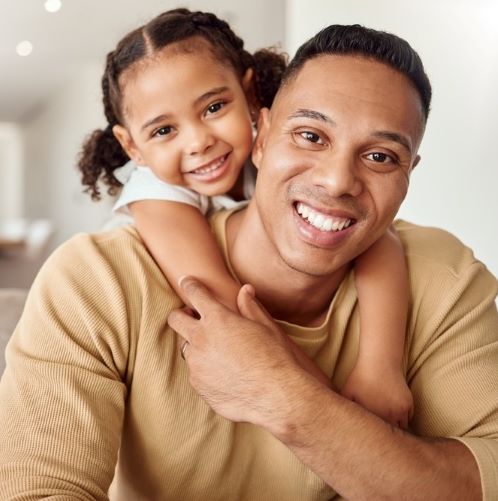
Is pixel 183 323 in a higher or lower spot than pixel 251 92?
lower

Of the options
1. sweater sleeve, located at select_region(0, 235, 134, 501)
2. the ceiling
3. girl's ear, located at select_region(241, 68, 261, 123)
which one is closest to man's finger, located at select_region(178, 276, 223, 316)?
sweater sleeve, located at select_region(0, 235, 134, 501)

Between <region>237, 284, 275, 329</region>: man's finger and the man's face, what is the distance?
0.40 ft

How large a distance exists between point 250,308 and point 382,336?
0.27m

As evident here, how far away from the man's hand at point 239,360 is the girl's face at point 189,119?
38cm

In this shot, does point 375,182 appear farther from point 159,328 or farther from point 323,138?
point 159,328

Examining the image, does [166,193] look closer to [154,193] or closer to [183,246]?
[154,193]

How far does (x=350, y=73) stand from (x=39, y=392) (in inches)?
31.6

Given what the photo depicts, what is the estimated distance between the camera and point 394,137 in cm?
137

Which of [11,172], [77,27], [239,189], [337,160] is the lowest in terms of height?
[11,172]

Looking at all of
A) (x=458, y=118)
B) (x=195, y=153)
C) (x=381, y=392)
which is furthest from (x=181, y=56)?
(x=458, y=118)

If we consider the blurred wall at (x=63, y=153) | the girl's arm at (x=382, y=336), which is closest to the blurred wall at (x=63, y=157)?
the blurred wall at (x=63, y=153)

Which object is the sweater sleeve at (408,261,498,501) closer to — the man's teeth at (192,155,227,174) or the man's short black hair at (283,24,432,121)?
the man's short black hair at (283,24,432,121)

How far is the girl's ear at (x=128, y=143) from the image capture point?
1746 mm

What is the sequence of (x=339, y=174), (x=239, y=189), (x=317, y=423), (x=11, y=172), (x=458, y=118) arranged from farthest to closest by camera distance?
(x=11, y=172)
(x=458, y=118)
(x=239, y=189)
(x=339, y=174)
(x=317, y=423)
